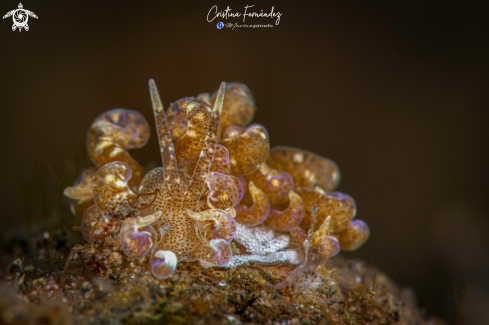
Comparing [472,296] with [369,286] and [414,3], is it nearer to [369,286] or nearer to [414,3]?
[369,286]

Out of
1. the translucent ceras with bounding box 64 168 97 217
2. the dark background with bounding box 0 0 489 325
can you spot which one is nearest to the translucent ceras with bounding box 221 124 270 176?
the translucent ceras with bounding box 64 168 97 217

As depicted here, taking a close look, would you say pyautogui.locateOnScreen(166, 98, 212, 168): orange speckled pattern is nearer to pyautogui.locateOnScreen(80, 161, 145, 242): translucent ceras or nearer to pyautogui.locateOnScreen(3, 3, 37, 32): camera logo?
pyautogui.locateOnScreen(80, 161, 145, 242): translucent ceras

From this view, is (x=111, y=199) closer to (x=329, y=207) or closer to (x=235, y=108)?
(x=235, y=108)

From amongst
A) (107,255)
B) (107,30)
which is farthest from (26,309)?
(107,30)

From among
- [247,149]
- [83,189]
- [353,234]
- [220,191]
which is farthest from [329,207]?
[83,189]

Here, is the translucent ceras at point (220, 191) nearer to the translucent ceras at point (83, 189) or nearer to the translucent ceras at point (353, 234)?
the translucent ceras at point (83, 189)

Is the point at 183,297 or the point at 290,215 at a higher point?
the point at 290,215

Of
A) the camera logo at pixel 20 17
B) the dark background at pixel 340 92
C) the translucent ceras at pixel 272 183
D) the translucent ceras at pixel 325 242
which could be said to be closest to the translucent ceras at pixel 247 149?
the translucent ceras at pixel 272 183
